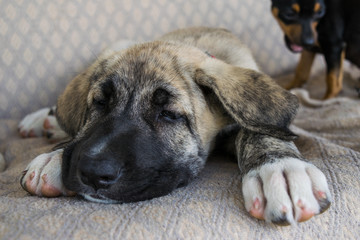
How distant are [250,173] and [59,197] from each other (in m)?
0.92

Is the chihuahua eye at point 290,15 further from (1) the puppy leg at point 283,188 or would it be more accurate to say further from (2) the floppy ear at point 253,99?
(1) the puppy leg at point 283,188

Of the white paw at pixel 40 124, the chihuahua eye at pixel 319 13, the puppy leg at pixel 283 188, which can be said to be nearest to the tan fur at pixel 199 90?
the puppy leg at pixel 283 188

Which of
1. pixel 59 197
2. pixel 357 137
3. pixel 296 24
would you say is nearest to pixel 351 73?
pixel 296 24

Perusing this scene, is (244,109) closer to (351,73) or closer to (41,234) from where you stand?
(41,234)

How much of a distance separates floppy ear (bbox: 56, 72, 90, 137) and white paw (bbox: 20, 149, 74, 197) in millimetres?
443

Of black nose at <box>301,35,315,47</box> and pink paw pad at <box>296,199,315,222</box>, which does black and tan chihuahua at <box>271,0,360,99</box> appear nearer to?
black nose at <box>301,35,315,47</box>

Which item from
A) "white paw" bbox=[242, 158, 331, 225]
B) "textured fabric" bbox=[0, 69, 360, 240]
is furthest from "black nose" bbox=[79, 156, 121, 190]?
"white paw" bbox=[242, 158, 331, 225]

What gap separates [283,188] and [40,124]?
2.40 meters

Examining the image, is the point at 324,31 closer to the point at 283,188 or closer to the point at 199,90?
the point at 199,90

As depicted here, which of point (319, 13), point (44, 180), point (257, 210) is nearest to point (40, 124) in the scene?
point (44, 180)

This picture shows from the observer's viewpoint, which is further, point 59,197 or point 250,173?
A: point 59,197

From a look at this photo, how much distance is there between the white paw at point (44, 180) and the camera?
1.78 meters

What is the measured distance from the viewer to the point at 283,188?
147 cm

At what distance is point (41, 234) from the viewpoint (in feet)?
4.41
